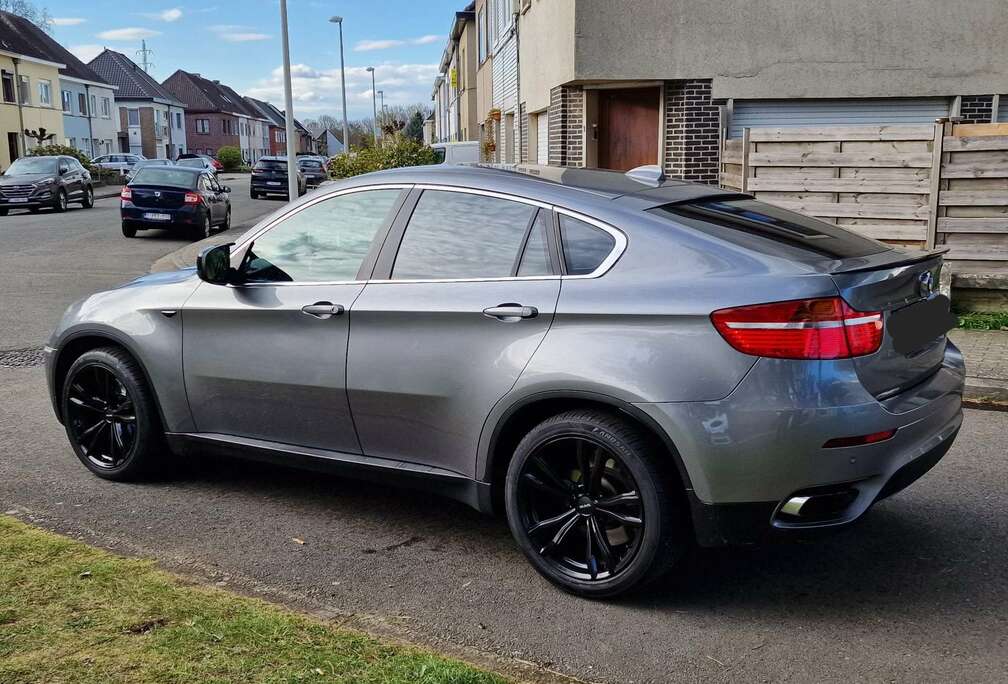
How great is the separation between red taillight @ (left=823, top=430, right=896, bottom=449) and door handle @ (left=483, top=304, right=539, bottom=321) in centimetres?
117

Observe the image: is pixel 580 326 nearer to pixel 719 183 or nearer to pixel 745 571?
pixel 745 571

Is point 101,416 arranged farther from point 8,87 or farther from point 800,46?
point 8,87

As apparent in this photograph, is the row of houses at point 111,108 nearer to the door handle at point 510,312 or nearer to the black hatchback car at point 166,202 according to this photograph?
the black hatchback car at point 166,202

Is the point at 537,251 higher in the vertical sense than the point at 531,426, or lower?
higher

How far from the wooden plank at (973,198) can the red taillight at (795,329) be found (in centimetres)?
727

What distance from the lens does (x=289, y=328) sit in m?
4.64

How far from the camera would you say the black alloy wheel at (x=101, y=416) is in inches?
211

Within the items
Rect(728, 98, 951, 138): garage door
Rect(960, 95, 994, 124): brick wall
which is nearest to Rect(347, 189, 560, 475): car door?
Rect(728, 98, 951, 138): garage door

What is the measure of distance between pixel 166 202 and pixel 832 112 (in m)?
13.5

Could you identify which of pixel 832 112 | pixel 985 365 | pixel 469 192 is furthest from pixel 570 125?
pixel 469 192

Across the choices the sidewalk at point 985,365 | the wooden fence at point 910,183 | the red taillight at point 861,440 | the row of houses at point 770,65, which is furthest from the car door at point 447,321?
the row of houses at point 770,65

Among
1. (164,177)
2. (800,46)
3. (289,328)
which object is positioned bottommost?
(289,328)

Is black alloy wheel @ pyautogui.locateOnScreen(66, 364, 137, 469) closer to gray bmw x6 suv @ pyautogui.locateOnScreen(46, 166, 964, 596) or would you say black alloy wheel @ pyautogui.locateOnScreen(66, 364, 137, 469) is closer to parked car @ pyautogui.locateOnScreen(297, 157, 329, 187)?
gray bmw x6 suv @ pyautogui.locateOnScreen(46, 166, 964, 596)

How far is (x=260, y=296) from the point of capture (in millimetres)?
4758
